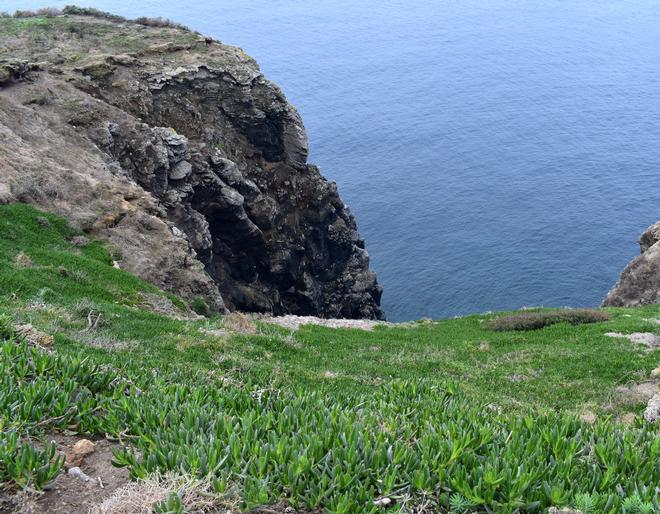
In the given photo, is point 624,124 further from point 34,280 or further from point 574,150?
point 34,280

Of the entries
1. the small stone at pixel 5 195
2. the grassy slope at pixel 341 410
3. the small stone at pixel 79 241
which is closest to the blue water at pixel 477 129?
the small stone at pixel 79 241

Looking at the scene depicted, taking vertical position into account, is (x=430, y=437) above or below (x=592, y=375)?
above

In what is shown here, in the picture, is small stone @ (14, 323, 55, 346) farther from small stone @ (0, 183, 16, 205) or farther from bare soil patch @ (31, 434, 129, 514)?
small stone @ (0, 183, 16, 205)

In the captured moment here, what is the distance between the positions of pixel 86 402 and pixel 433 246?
8005 cm

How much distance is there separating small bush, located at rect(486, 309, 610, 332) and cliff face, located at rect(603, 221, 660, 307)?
12.2 meters

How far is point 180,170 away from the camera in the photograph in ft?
157

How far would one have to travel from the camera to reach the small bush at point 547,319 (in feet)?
132

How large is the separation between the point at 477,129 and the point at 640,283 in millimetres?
70250

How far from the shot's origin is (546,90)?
132750 millimetres

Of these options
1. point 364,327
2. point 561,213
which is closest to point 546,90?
point 561,213

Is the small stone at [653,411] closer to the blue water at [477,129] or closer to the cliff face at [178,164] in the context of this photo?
the cliff face at [178,164]

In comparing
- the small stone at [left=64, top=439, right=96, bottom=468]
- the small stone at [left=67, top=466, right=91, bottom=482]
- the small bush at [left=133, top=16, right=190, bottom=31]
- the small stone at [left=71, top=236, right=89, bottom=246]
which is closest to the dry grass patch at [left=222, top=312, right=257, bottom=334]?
the small stone at [left=71, top=236, right=89, bottom=246]

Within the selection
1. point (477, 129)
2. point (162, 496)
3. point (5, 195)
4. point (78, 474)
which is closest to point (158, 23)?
point (5, 195)

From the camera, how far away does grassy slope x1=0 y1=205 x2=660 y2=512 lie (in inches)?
363
